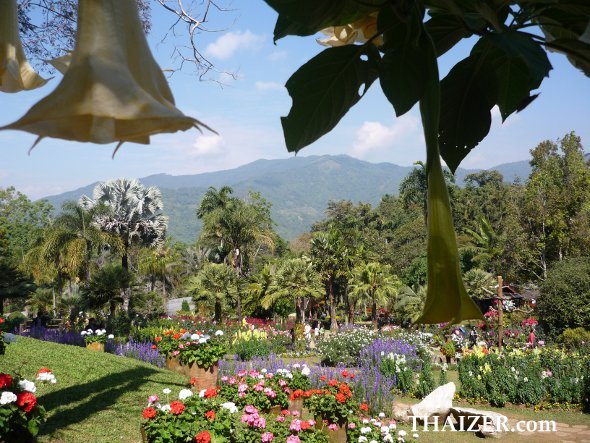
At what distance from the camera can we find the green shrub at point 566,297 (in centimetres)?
941

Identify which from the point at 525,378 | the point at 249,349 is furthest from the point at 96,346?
the point at 525,378

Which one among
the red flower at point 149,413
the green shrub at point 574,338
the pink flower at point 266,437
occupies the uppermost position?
the red flower at point 149,413

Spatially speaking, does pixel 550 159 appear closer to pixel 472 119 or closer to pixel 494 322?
pixel 494 322

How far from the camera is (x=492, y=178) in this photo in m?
34.0

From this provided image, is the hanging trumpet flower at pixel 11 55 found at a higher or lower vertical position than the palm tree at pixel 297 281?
higher

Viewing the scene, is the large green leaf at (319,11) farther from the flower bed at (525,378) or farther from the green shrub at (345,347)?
the green shrub at (345,347)

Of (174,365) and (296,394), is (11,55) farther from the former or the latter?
(174,365)

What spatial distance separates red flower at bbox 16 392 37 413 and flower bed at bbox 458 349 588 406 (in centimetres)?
587

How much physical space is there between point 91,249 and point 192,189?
593 ft

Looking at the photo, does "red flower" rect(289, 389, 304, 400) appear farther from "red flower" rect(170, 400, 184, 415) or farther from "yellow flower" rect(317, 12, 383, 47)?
"yellow flower" rect(317, 12, 383, 47)

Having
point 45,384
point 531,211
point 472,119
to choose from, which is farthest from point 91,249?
point 472,119

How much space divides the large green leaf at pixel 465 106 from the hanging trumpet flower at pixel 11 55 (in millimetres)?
307

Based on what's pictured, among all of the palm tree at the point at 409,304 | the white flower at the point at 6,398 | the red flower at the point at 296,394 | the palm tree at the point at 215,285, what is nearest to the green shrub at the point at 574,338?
the palm tree at the point at 409,304

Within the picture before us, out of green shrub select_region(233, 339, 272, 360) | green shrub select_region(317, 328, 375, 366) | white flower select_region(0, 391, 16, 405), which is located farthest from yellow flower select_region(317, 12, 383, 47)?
green shrub select_region(233, 339, 272, 360)
